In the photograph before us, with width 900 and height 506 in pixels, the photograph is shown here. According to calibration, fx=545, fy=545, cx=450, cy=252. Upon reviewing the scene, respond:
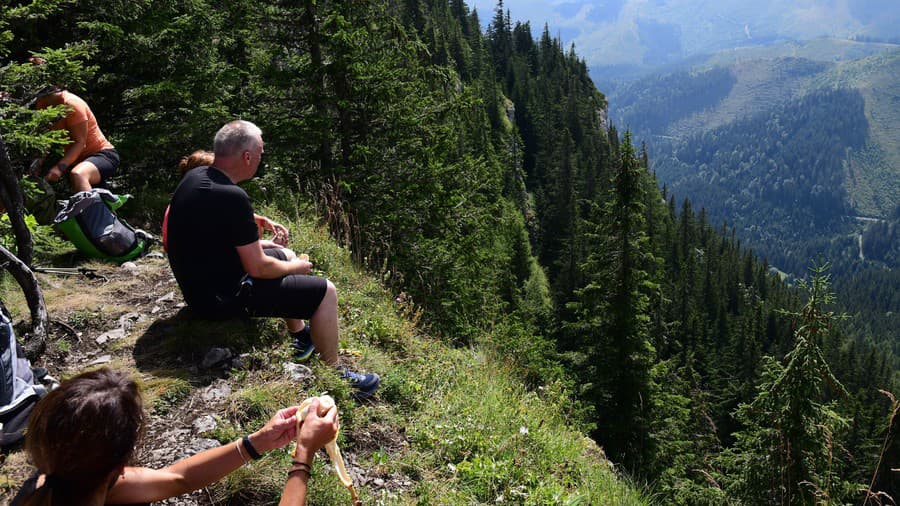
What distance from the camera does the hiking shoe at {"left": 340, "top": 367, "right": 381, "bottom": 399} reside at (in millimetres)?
4043

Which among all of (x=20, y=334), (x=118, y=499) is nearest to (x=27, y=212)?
(x=20, y=334)

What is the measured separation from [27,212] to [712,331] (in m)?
75.5

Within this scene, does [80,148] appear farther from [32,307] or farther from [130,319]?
[32,307]

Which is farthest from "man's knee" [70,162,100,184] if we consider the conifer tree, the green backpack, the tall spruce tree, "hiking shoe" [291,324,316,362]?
the tall spruce tree

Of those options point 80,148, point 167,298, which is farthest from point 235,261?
point 80,148

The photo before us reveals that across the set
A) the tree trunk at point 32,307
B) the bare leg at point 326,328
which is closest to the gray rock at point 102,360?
the tree trunk at point 32,307

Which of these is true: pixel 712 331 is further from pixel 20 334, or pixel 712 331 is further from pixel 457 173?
pixel 20 334

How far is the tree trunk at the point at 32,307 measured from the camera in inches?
154

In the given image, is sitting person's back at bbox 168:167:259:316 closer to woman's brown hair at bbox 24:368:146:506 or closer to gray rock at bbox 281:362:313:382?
gray rock at bbox 281:362:313:382

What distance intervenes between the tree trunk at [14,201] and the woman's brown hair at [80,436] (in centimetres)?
318

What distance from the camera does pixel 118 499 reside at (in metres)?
2.09

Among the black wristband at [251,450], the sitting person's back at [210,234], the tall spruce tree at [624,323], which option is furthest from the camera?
the tall spruce tree at [624,323]

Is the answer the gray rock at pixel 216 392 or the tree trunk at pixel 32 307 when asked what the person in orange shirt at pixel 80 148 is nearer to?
the tree trunk at pixel 32 307

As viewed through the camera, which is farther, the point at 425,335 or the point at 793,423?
the point at 793,423
